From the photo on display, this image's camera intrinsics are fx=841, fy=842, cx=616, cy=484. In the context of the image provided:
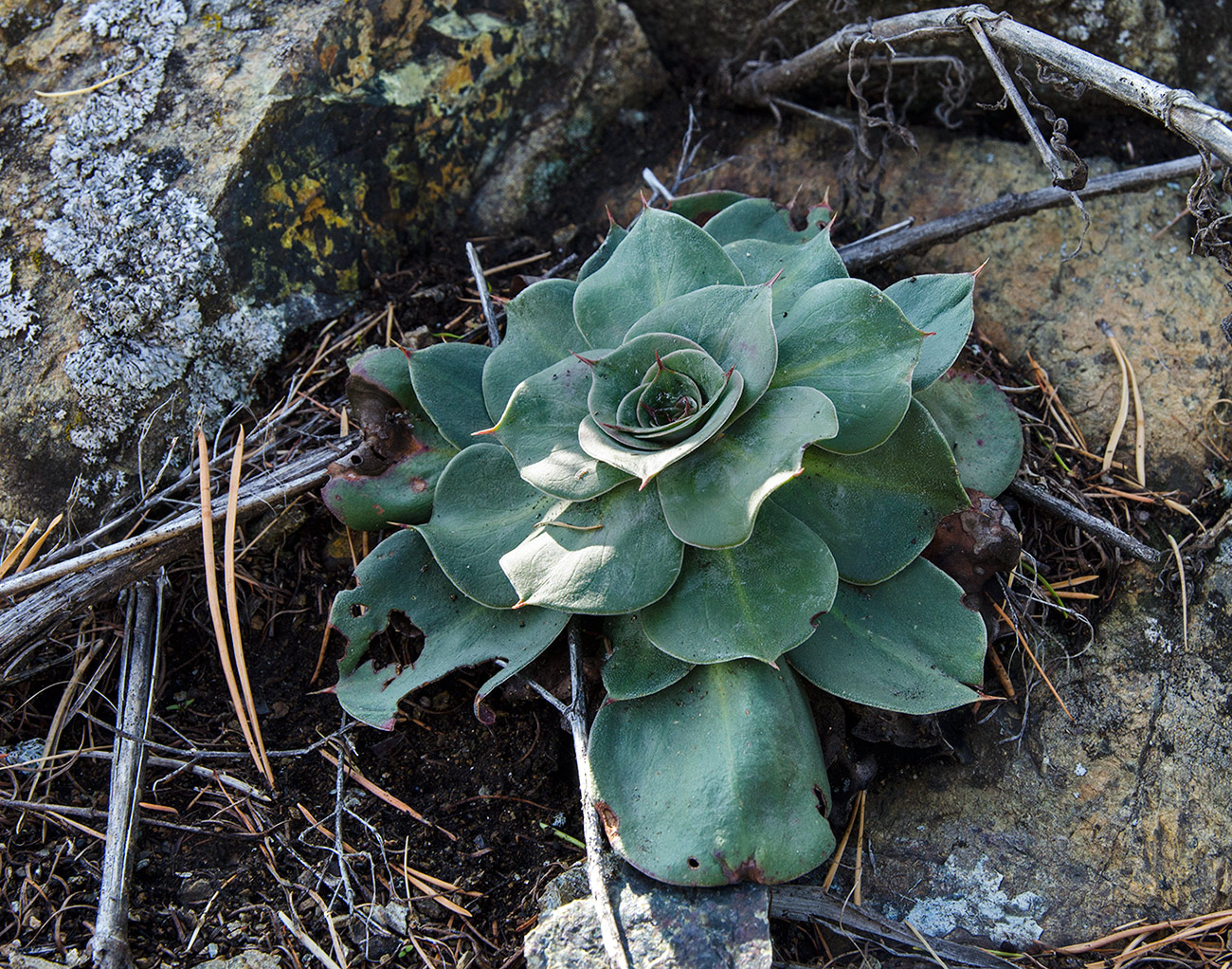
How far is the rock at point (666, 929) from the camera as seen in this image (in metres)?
1.60

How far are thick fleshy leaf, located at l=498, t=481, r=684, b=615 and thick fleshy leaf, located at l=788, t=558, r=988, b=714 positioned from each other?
1.23ft

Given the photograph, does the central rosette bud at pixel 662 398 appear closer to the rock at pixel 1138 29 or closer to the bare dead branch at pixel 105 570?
the bare dead branch at pixel 105 570

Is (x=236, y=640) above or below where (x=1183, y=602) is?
above

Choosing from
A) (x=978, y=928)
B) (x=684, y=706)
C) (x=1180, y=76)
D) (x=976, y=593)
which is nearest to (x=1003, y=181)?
(x=1180, y=76)

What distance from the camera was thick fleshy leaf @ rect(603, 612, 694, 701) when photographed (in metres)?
1.80

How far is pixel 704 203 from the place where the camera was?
7.94 feet

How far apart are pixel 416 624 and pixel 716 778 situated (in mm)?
784

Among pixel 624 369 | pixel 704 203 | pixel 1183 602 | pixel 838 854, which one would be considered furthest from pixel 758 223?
pixel 838 854

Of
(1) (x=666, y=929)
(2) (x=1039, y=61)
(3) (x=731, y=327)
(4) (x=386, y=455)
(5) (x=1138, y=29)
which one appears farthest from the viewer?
(5) (x=1138, y=29)

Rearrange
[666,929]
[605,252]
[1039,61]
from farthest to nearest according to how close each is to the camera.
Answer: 1. [605,252]
2. [1039,61]
3. [666,929]

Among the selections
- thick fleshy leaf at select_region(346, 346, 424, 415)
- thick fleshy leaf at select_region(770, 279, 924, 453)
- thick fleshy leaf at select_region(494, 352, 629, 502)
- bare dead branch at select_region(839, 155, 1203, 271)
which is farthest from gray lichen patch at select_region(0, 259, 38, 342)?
bare dead branch at select_region(839, 155, 1203, 271)

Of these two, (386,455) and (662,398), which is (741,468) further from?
(386,455)

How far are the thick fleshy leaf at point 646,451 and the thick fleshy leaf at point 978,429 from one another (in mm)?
676

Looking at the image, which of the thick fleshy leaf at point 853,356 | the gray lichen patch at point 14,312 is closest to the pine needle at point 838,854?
the thick fleshy leaf at point 853,356
